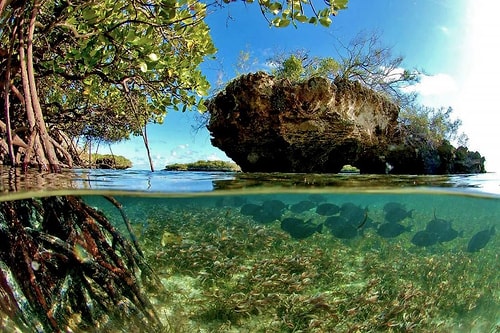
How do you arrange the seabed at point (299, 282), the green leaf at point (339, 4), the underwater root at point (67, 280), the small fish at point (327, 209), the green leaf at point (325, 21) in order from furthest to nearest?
the small fish at point (327, 209) < the green leaf at point (325, 21) < the green leaf at point (339, 4) < the seabed at point (299, 282) < the underwater root at point (67, 280)

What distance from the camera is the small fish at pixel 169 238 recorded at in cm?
308

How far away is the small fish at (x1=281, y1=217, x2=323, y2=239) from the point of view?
3.31m

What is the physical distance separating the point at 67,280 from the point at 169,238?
86 centimetres

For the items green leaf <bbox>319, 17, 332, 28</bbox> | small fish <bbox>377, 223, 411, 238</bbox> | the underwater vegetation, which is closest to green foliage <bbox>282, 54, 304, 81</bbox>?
the underwater vegetation

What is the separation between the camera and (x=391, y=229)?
12.8ft

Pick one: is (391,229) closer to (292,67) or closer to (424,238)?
(424,238)

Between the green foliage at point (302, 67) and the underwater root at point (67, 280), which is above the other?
the green foliage at point (302, 67)

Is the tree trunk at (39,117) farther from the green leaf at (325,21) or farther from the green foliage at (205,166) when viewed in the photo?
the green foliage at (205,166)

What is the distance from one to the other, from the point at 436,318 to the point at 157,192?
267 cm

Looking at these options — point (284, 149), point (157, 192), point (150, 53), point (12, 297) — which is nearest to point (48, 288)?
point (12, 297)

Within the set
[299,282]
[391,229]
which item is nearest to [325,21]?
[391,229]

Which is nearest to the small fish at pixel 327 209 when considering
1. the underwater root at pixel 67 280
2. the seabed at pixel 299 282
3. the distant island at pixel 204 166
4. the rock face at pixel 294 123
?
the seabed at pixel 299 282

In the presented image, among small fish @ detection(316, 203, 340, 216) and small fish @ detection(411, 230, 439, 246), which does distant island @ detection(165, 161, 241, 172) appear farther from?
small fish @ detection(411, 230, 439, 246)

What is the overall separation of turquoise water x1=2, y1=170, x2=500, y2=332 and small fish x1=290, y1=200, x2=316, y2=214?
0.08ft
